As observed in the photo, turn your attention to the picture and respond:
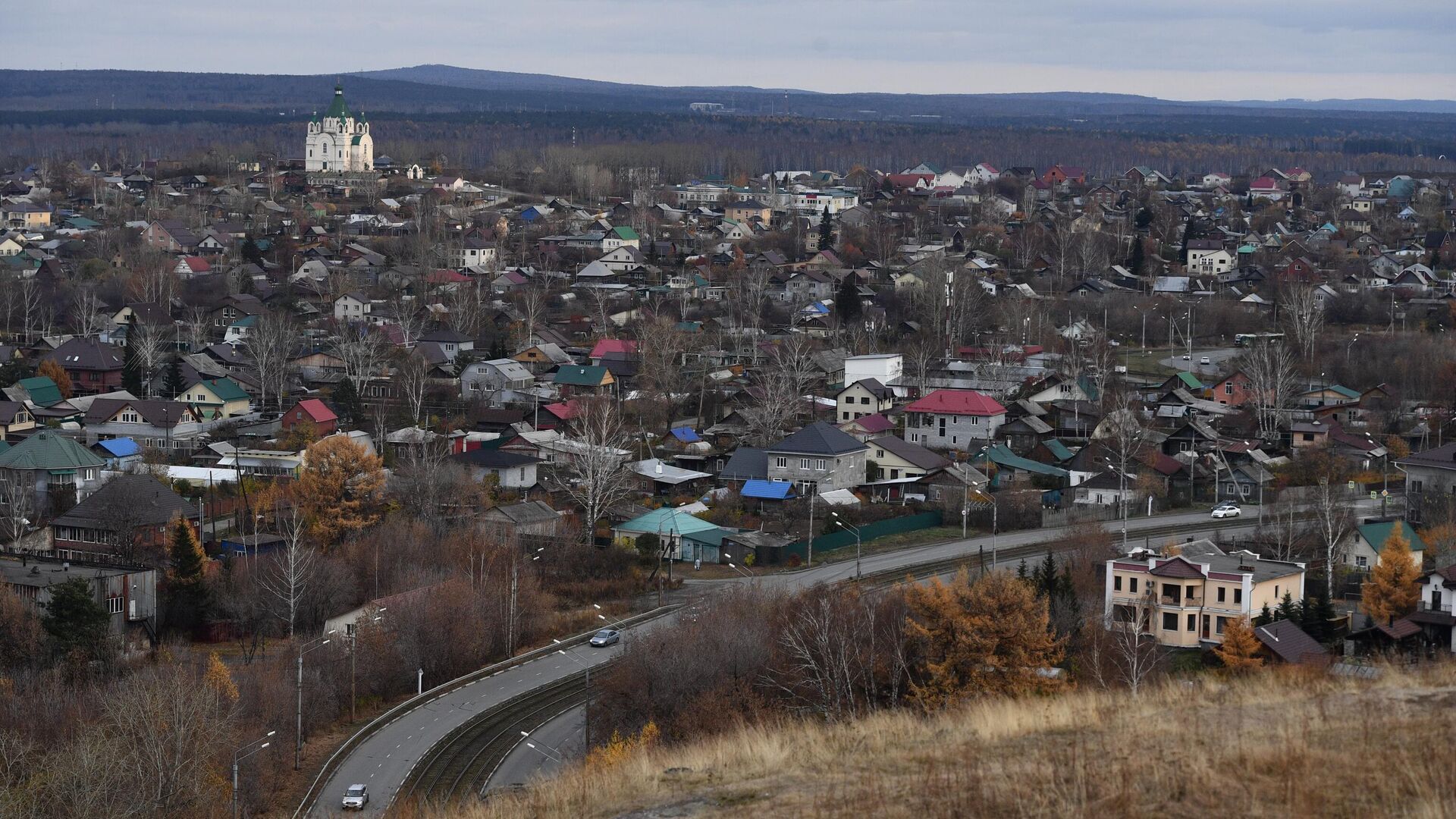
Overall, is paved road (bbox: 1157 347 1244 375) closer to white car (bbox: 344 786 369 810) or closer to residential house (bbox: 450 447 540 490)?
residential house (bbox: 450 447 540 490)

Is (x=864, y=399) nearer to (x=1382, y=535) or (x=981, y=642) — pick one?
(x=1382, y=535)

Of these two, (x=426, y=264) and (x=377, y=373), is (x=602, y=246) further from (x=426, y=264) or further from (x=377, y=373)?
(x=377, y=373)

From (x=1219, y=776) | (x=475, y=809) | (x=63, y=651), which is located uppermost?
(x=1219, y=776)

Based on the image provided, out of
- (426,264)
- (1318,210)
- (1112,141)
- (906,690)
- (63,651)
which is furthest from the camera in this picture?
(1112,141)

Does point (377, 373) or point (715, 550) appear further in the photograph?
point (377, 373)

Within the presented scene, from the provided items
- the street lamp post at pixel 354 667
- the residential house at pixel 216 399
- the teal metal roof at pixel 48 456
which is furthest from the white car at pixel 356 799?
the residential house at pixel 216 399

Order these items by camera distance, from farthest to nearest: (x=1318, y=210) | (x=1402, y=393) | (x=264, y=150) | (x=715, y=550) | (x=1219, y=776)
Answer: (x=264, y=150)
(x=1318, y=210)
(x=1402, y=393)
(x=715, y=550)
(x=1219, y=776)

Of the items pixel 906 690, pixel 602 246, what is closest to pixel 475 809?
pixel 906 690
